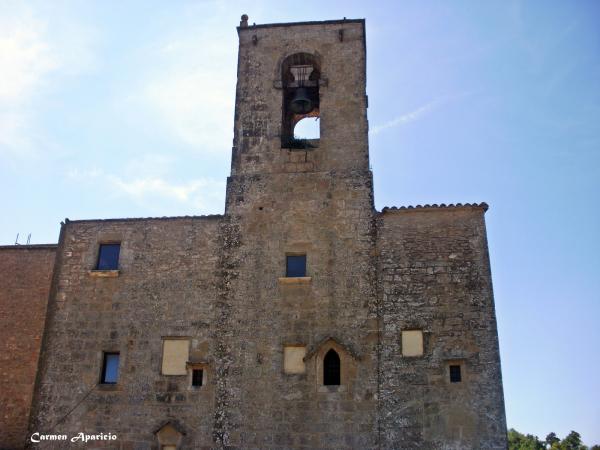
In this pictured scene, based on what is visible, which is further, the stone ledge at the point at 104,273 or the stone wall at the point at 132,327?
the stone ledge at the point at 104,273

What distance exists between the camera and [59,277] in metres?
17.3

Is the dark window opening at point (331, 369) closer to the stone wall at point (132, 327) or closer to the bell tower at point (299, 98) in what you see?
the stone wall at point (132, 327)

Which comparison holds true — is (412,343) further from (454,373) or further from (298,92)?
(298,92)

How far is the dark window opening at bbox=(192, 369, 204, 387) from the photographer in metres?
15.8

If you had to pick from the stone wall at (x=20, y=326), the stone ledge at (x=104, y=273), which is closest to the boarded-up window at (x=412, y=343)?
the stone ledge at (x=104, y=273)

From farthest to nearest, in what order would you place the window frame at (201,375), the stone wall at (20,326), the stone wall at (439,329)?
the stone wall at (20,326) < the window frame at (201,375) < the stone wall at (439,329)

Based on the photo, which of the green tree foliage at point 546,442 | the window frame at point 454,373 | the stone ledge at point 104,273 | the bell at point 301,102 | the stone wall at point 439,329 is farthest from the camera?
the green tree foliage at point 546,442

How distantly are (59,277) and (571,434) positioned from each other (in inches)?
2185

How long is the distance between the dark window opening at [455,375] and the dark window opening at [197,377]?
6223 mm

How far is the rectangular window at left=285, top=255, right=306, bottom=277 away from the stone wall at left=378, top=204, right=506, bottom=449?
6.76ft

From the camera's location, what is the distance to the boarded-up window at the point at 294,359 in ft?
50.7

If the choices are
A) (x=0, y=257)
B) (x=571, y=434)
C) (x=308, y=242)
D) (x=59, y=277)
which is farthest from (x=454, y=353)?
(x=571, y=434)

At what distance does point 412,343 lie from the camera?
1529 centimetres

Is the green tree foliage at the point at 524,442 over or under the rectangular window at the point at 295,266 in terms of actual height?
under
